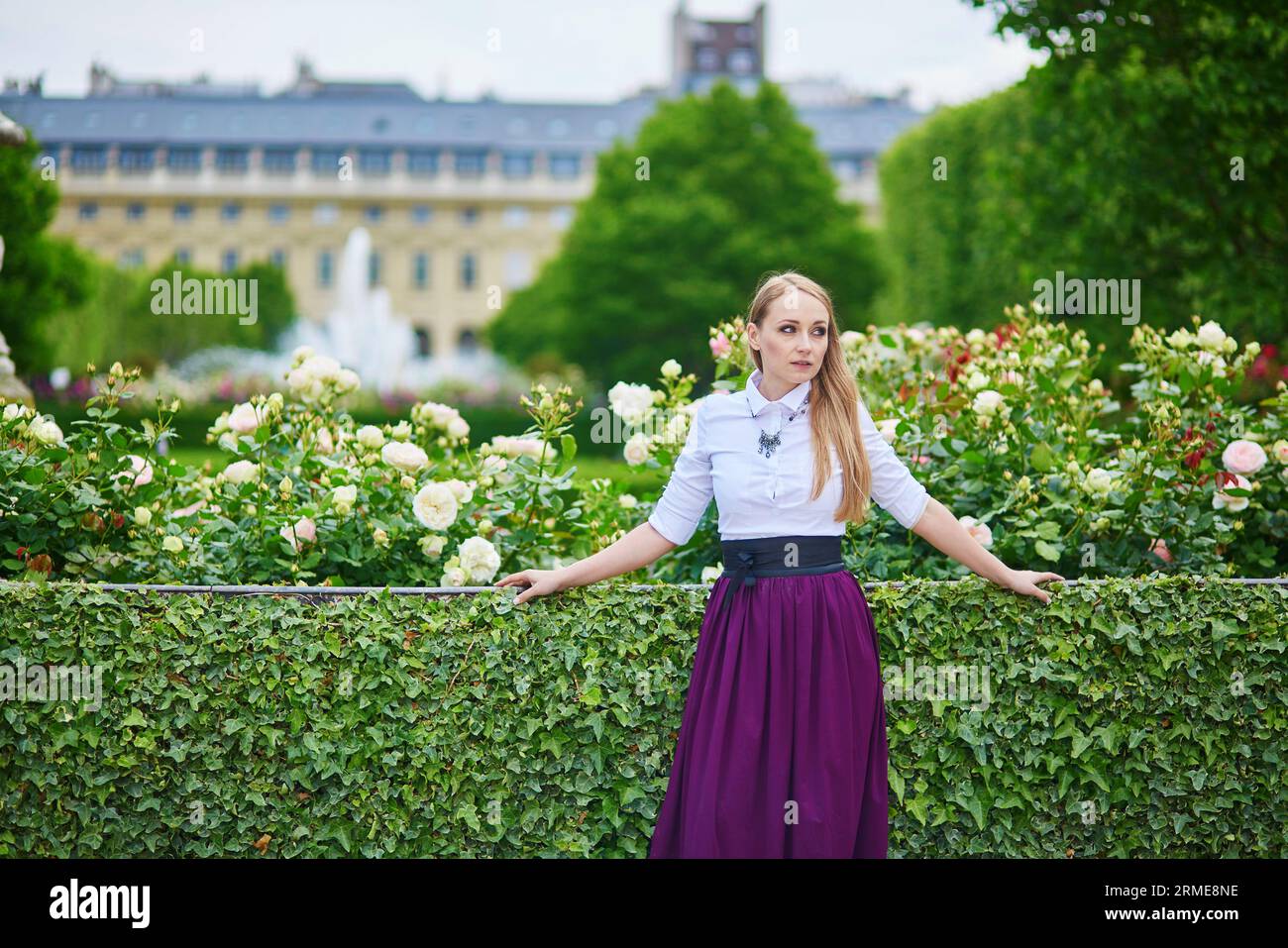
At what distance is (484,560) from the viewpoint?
11.9 ft

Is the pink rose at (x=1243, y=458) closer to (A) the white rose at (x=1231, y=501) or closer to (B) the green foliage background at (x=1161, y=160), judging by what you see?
(A) the white rose at (x=1231, y=501)

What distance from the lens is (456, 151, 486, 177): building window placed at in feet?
212

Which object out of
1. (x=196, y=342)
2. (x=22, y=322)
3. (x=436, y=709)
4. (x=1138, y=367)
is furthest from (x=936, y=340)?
(x=196, y=342)

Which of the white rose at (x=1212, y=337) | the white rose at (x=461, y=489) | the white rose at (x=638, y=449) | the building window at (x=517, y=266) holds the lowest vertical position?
the white rose at (x=461, y=489)

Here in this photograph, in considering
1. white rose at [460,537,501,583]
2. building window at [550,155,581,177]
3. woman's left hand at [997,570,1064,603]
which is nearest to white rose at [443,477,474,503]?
white rose at [460,537,501,583]

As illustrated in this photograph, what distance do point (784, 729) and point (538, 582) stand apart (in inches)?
29.2

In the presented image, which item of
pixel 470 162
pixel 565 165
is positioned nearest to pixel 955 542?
pixel 565 165

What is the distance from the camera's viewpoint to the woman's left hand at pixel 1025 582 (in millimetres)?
3254

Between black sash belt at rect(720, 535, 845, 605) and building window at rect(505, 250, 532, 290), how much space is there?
6192 cm

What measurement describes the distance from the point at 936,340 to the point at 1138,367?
738 mm

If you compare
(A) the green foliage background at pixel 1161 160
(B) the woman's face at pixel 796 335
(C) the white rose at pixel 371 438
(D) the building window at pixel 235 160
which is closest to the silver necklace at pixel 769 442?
(B) the woman's face at pixel 796 335

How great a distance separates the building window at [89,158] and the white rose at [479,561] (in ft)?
216

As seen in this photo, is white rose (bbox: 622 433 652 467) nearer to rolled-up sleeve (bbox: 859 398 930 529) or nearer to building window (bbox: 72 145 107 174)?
rolled-up sleeve (bbox: 859 398 930 529)
